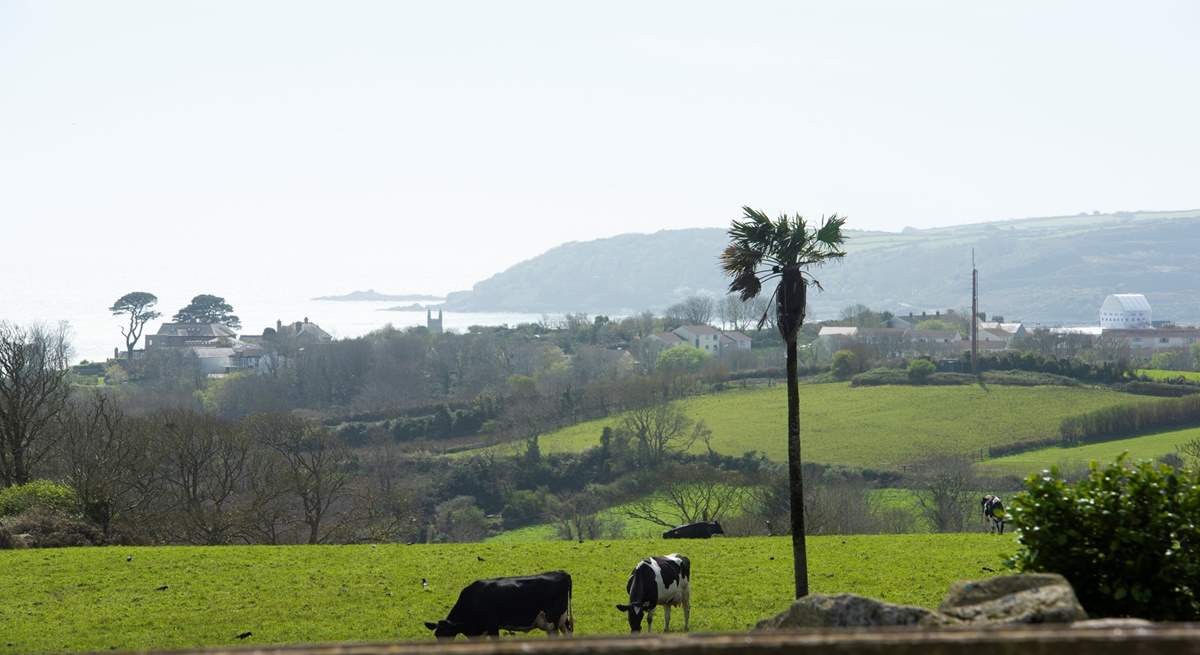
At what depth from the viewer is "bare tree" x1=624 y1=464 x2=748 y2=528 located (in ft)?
236

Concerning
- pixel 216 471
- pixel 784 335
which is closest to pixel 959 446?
pixel 216 471

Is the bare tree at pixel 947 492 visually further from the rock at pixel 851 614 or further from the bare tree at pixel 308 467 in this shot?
the rock at pixel 851 614

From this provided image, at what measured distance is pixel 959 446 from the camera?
9681 centimetres

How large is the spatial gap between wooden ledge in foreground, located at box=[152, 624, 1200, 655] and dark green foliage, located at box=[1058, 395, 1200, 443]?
9637 centimetres

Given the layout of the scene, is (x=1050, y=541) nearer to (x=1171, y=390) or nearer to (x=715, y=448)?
(x=715, y=448)

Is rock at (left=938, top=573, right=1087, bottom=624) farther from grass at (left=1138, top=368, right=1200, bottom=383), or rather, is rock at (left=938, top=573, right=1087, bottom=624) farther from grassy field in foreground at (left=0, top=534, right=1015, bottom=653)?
grass at (left=1138, top=368, right=1200, bottom=383)

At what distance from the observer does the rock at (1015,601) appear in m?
10.6

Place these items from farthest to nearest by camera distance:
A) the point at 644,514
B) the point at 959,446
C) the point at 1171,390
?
the point at 1171,390 → the point at 959,446 → the point at 644,514

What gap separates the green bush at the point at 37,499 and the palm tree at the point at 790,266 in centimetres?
2855

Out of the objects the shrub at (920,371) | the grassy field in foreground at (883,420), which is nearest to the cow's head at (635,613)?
the grassy field in foreground at (883,420)

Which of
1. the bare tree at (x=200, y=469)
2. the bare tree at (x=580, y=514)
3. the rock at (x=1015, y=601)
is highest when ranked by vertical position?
the rock at (x=1015, y=601)

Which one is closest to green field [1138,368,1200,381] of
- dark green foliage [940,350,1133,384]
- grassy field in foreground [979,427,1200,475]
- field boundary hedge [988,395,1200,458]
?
dark green foliage [940,350,1133,384]

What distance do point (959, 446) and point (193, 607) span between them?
8063cm

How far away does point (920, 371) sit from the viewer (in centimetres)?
12588
